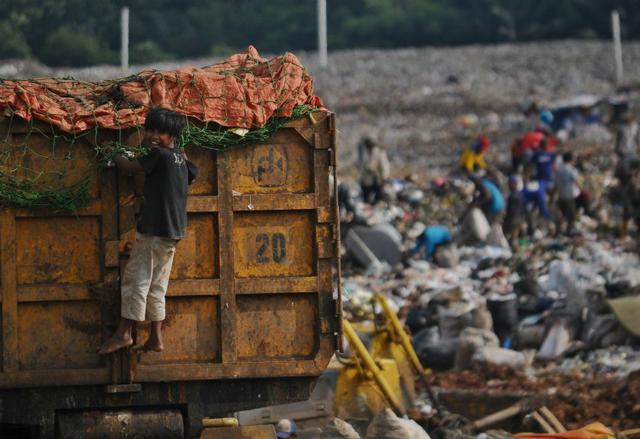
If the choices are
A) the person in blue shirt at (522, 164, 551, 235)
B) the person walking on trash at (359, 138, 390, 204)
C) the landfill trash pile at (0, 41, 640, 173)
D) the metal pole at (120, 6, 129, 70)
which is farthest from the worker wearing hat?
the metal pole at (120, 6, 129, 70)

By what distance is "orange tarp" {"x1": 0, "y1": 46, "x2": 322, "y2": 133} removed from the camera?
5906mm

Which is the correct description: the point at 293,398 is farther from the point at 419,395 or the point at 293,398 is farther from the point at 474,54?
the point at 474,54

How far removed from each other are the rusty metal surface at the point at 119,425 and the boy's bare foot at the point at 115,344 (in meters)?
0.33

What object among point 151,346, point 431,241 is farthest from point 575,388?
point 431,241

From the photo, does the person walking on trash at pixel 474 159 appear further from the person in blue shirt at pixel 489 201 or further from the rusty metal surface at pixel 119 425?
the rusty metal surface at pixel 119 425

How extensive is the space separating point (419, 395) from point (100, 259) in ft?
12.6

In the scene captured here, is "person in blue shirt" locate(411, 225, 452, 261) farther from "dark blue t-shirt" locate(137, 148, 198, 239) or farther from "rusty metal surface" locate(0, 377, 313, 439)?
"dark blue t-shirt" locate(137, 148, 198, 239)

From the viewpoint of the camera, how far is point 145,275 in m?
5.78

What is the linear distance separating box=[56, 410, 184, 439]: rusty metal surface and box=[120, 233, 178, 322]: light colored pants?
483 millimetres

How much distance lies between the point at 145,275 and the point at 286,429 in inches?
85.4

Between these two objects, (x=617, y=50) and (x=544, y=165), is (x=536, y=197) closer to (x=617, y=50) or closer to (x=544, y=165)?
(x=544, y=165)

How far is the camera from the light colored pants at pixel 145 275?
227 inches

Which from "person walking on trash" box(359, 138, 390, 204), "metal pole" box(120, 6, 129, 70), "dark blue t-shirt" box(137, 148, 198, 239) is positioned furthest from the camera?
"metal pole" box(120, 6, 129, 70)

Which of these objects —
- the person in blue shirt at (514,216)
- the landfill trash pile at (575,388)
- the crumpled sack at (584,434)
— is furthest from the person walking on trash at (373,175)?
the crumpled sack at (584,434)
